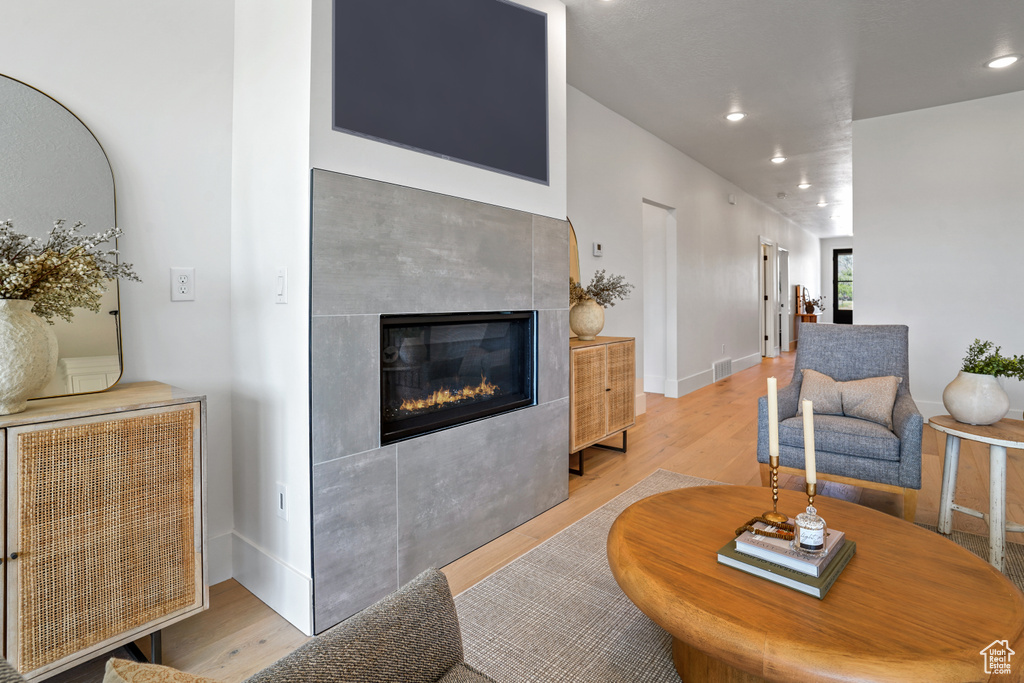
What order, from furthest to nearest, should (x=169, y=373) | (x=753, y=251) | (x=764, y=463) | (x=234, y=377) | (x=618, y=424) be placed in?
1. (x=753, y=251)
2. (x=618, y=424)
3. (x=764, y=463)
4. (x=234, y=377)
5. (x=169, y=373)

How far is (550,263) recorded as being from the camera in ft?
8.81

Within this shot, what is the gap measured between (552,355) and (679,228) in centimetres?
361

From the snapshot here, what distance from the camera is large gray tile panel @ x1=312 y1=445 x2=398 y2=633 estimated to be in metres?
1.73

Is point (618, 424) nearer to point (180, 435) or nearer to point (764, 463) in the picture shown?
point (764, 463)

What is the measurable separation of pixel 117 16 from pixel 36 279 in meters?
1.08

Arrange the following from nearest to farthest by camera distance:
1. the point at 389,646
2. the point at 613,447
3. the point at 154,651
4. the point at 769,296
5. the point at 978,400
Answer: the point at 389,646
the point at 154,651
the point at 978,400
the point at 613,447
the point at 769,296

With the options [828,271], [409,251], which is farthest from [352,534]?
[828,271]

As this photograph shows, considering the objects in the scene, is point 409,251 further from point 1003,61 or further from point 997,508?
point 1003,61

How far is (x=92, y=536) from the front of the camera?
1.44m

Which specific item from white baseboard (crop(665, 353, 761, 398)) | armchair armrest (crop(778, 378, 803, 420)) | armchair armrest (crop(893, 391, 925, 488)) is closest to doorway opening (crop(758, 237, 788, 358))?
white baseboard (crop(665, 353, 761, 398))

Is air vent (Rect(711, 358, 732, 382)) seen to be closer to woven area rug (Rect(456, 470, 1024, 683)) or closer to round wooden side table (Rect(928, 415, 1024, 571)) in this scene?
round wooden side table (Rect(928, 415, 1024, 571))

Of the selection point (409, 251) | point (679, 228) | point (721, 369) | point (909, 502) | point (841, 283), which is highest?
point (841, 283)

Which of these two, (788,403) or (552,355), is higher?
(552,355)

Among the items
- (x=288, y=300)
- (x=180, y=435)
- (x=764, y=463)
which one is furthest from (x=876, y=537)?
(x=180, y=435)
